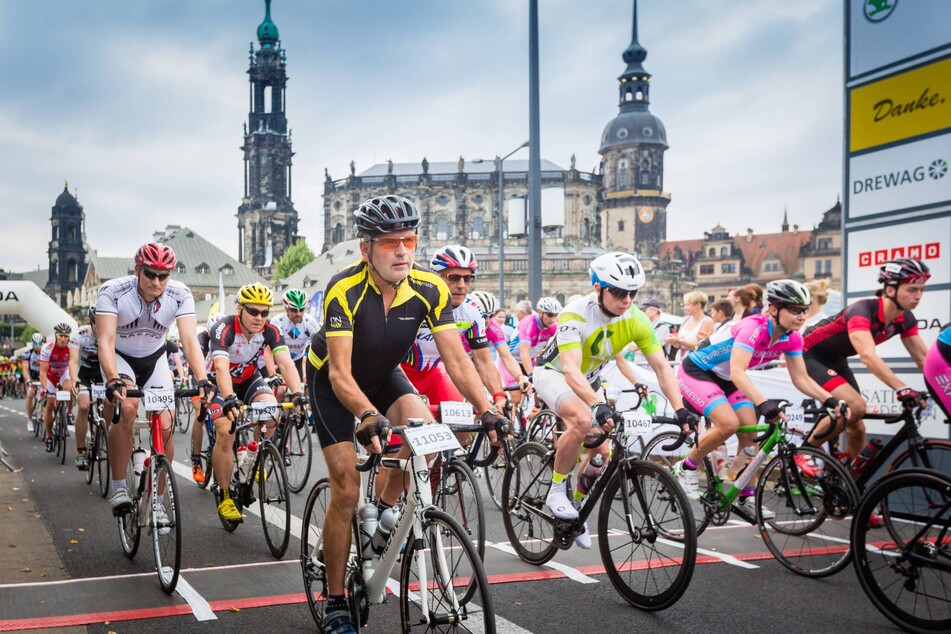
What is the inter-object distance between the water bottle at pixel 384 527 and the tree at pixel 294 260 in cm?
11305

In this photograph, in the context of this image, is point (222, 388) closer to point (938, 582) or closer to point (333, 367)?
point (333, 367)

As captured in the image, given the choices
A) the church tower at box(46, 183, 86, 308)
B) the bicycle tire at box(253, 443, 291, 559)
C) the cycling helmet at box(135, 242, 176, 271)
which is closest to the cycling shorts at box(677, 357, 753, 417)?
the bicycle tire at box(253, 443, 291, 559)

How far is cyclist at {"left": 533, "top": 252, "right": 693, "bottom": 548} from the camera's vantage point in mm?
6102

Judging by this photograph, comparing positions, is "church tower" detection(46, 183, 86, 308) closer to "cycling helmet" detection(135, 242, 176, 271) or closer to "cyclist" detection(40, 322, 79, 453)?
"cyclist" detection(40, 322, 79, 453)

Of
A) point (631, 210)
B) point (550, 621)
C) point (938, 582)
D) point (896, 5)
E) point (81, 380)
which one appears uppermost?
point (631, 210)

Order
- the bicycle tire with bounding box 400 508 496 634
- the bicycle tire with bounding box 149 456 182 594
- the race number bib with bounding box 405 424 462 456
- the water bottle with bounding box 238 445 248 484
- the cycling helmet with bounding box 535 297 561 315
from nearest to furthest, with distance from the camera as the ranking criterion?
the bicycle tire with bounding box 400 508 496 634 < the race number bib with bounding box 405 424 462 456 < the bicycle tire with bounding box 149 456 182 594 < the water bottle with bounding box 238 445 248 484 < the cycling helmet with bounding box 535 297 561 315

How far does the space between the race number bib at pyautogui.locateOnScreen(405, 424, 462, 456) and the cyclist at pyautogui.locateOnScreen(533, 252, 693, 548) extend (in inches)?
82.9

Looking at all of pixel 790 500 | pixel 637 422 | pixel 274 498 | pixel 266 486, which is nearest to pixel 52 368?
pixel 266 486

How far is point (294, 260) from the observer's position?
381 ft

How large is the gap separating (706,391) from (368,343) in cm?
374

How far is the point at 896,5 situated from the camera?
877 centimetres

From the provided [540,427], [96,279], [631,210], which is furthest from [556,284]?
[540,427]

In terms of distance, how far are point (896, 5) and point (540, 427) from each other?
18.1 feet

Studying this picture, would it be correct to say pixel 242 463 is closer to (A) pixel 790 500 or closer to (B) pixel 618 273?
(B) pixel 618 273
